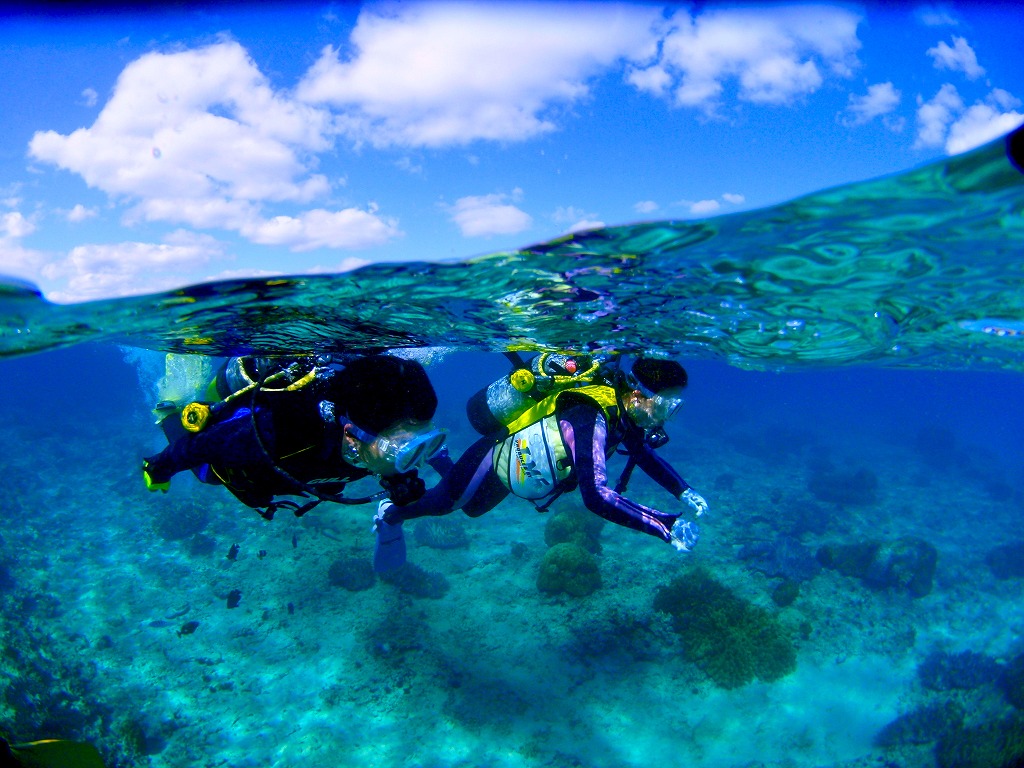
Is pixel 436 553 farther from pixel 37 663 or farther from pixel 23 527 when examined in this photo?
→ pixel 23 527

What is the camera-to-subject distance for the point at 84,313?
6656 mm

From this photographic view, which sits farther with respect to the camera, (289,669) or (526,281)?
(289,669)

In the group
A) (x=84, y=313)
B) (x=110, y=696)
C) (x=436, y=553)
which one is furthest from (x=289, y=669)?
(x=84, y=313)

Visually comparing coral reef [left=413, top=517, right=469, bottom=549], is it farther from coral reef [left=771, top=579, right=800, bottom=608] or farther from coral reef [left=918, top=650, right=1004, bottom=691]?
coral reef [left=918, top=650, right=1004, bottom=691]

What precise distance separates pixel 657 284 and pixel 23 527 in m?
20.1

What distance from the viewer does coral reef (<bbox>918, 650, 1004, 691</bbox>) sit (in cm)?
1017

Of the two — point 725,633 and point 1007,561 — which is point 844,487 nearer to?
point 1007,561

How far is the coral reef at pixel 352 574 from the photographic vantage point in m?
12.0

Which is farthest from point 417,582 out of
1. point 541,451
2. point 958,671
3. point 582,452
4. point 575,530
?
point 958,671

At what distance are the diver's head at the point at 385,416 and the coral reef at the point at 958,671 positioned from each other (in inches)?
472

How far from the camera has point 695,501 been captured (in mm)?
7195

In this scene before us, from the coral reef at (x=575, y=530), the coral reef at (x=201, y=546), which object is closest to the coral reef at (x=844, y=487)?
the coral reef at (x=575, y=530)

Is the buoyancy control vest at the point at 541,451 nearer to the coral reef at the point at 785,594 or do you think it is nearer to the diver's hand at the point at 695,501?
the diver's hand at the point at 695,501

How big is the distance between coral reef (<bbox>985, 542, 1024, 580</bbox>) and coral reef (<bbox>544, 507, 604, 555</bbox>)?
12.9 m
